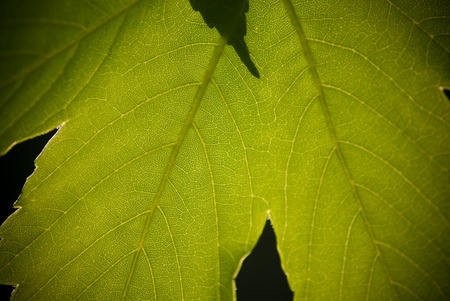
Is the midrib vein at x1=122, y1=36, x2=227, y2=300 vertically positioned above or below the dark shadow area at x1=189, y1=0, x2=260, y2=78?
below

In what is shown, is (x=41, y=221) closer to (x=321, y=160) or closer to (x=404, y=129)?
(x=321, y=160)

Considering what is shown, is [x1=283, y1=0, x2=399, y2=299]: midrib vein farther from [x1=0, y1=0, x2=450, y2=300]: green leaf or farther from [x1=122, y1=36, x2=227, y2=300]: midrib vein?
[x1=122, y1=36, x2=227, y2=300]: midrib vein

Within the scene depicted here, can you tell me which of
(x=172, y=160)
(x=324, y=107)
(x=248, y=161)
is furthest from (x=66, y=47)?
(x=324, y=107)

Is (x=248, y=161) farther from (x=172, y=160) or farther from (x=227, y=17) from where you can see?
(x=227, y=17)

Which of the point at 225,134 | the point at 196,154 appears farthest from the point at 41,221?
the point at 225,134

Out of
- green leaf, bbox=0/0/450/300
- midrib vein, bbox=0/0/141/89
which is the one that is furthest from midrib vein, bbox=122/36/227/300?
midrib vein, bbox=0/0/141/89

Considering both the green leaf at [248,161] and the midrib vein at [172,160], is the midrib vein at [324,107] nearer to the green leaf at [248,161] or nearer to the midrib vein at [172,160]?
the green leaf at [248,161]
